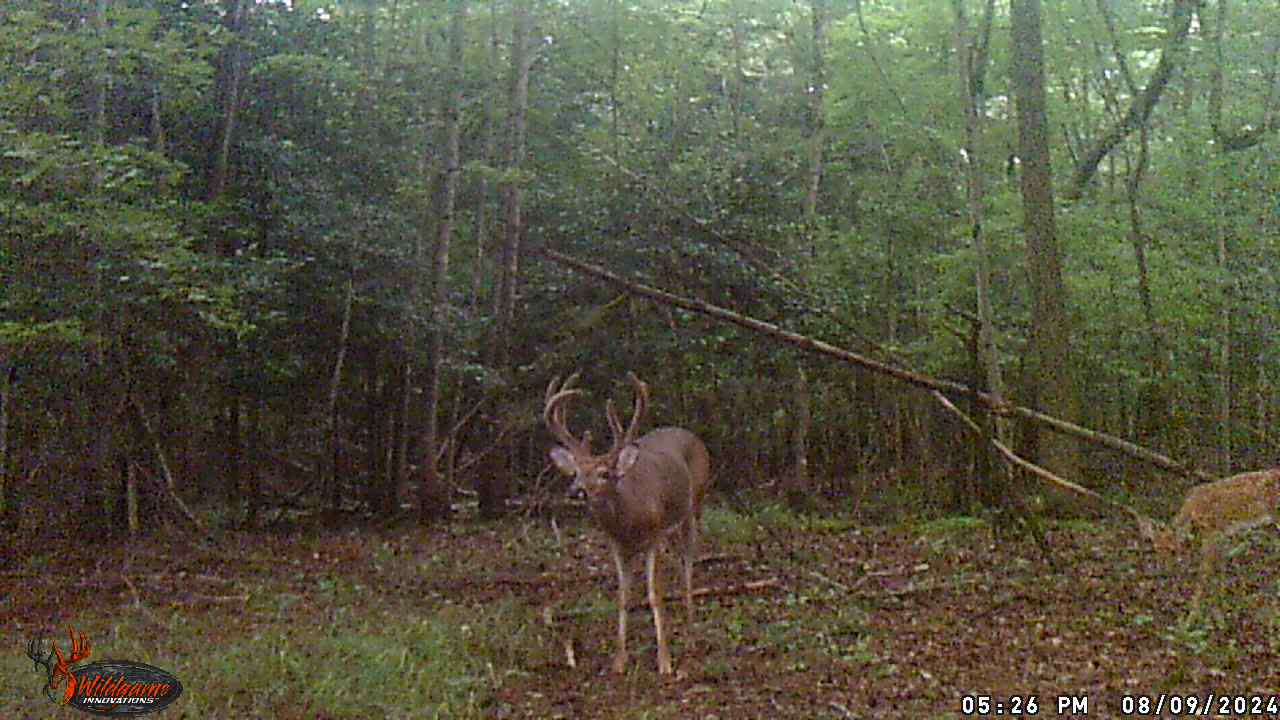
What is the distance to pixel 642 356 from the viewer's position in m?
15.2

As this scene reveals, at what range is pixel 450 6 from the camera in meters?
15.0

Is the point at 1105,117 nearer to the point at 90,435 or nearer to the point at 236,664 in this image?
the point at 90,435

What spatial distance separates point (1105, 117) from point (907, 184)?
4863mm

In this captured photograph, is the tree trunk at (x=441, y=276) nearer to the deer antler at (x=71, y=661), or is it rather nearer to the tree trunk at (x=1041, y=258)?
the tree trunk at (x=1041, y=258)

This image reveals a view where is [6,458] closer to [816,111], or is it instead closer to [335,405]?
[335,405]

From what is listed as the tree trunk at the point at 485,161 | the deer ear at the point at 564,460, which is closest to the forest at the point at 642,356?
the deer ear at the point at 564,460

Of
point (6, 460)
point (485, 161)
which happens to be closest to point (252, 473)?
point (6, 460)

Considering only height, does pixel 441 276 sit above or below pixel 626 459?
above

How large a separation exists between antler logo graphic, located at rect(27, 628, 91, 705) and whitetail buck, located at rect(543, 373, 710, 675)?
2892 millimetres

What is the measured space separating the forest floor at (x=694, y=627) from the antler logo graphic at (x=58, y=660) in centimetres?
10

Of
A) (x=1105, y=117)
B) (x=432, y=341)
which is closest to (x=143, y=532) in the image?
(x=432, y=341)

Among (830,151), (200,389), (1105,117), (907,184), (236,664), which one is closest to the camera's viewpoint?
(236,664)

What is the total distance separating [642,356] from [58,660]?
8961 millimetres

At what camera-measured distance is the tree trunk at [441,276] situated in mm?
14875
